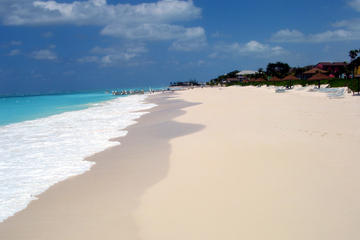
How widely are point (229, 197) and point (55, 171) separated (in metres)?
4.08

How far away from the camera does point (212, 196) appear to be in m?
4.38

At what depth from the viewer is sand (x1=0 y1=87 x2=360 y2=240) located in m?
3.44

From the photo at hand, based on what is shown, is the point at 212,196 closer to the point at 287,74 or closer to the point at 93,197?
the point at 93,197

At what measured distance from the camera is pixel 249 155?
→ 660cm

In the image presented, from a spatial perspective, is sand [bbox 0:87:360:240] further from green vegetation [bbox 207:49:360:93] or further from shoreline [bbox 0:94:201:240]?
green vegetation [bbox 207:49:360:93]

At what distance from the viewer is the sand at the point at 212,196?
344 cm

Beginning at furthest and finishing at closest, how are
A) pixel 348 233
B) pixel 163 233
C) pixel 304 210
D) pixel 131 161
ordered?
1. pixel 131 161
2. pixel 304 210
3. pixel 163 233
4. pixel 348 233

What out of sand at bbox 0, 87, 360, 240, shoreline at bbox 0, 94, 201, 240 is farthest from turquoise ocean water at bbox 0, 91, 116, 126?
sand at bbox 0, 87, 360, 240

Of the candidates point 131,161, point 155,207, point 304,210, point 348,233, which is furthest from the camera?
point 131,161

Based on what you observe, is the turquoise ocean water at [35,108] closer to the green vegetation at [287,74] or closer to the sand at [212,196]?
the sand at [212,196]

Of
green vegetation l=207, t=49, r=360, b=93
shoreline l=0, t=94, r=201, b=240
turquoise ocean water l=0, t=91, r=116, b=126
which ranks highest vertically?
green vegetation l=207, t=49, r=360, b=93

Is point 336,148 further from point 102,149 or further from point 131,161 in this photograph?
point 102,149

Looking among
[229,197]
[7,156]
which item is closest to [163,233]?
[229,197]

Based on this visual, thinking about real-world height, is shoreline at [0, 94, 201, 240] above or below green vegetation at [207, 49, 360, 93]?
below
